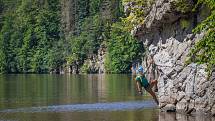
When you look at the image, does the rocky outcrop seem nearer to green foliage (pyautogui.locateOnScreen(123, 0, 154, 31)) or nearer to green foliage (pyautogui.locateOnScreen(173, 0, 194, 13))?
green foliage (pyautogui.locateOnScreen(173, 0, 194, 13))

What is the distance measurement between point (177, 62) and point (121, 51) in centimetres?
11603

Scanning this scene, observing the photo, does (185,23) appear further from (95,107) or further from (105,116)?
(95,107)

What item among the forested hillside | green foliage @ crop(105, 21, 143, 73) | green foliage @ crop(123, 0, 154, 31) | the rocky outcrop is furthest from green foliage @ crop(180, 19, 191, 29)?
the forested hillside

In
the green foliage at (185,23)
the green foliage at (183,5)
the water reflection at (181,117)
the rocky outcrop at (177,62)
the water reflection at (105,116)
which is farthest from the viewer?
the green foliage at (185,23)

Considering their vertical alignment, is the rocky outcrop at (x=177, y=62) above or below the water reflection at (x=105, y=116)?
above

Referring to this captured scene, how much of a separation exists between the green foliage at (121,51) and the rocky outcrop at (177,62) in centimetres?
10568

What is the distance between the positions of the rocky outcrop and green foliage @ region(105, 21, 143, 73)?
4161 inches

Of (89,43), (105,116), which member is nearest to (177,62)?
(105,116)

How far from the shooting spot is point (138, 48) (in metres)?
151

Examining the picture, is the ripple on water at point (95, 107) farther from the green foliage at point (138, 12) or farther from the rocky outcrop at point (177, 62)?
the green foliage at point (138, 12)

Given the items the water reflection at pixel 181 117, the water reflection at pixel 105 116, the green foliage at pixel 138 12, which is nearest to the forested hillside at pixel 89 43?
the green foliage at pixel 138 12

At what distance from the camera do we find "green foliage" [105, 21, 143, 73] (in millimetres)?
150600

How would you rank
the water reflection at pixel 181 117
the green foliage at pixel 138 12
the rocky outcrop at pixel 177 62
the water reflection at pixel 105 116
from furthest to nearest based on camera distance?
the green foliage at pixel 138 12, the rocky outcrop at pixel 177 62, the water reflection at pixel 105 116, the water reflection at pixel 181 117

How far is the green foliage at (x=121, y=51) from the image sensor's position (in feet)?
494
